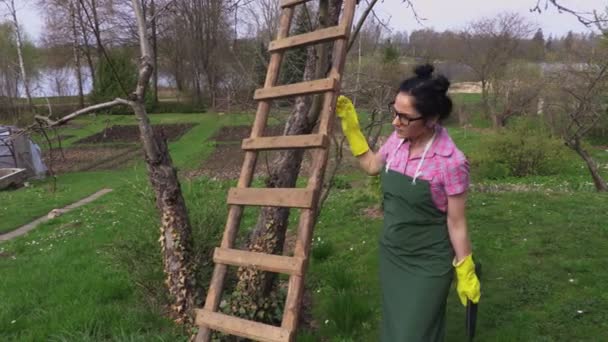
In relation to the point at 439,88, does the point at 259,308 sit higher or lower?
lower

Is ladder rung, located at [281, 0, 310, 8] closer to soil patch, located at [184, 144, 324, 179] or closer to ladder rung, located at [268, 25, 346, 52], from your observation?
ladder rung, located at [268, 25, 346, 52]

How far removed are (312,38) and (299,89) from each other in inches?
13.7

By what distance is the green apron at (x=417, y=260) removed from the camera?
249cm

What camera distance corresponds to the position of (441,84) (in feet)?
8.20

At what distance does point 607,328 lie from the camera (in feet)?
11.4

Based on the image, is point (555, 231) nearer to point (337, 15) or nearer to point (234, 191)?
point (337, 15)

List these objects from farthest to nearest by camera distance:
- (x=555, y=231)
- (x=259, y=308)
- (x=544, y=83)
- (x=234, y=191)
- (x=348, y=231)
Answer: (x=544, y=83)
(x=348, y=231)
(x=555, y=231)
(x=259, y=308)
(x=234, y=191)

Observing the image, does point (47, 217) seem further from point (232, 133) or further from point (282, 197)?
point (232, 133)

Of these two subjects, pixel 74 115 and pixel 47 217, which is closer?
pixel 74 115

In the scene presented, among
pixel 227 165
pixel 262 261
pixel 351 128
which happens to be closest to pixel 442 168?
pixel 351 128

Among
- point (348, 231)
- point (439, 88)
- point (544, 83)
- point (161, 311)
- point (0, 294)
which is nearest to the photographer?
point (439, 88)

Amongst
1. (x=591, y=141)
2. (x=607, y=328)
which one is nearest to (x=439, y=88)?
(x=607, y=328)

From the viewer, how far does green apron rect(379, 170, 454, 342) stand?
2.49 m

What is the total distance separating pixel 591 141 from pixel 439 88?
68.4 feet
